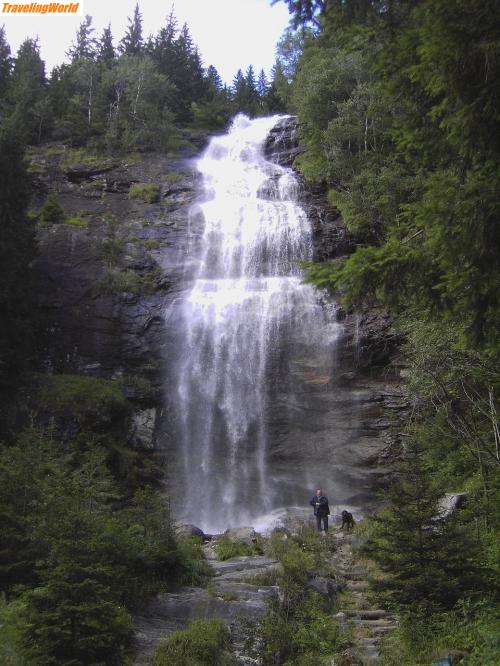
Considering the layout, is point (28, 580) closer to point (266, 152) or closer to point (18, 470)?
point (18, 470)

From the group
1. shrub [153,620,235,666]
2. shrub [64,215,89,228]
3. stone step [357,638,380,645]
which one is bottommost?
stone step [357,638,380,645]

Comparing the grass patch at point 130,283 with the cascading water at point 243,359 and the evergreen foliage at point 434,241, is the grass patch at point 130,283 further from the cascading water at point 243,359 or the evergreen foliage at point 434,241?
the evergreen foliage at point 434,241

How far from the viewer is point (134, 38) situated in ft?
187

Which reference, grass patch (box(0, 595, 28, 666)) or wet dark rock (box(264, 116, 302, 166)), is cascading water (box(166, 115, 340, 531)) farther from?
grass patch (box(0, 595, 28, 666))

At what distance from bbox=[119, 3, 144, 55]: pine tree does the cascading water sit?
113 feet

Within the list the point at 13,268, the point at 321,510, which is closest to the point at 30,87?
the point at 13,268

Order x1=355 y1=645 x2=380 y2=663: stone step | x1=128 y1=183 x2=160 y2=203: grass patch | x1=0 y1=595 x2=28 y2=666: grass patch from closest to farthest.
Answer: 1. x1=0 y1=595 x2=28 y2=666: grass patch
2. x1=355 y1=645 x2=380 y2=663: stone step
3. x1=128 y1=183 x2=160 y2=203: grass patch

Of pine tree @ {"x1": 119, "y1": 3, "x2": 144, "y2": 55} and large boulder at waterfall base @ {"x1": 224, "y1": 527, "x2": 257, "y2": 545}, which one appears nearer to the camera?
large boulder at waterfall base @ {"x1": 224, "y1": 527, "x2": 257, "y2": 545}

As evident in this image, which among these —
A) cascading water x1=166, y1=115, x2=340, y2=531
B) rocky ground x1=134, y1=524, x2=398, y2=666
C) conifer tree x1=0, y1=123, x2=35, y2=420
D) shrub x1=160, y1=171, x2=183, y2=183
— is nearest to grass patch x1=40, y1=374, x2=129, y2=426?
conifer tree x1=0, y1=123, x2=35, y2=420

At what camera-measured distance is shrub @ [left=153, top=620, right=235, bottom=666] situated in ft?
25.9

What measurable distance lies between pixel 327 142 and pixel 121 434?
17.4 metres

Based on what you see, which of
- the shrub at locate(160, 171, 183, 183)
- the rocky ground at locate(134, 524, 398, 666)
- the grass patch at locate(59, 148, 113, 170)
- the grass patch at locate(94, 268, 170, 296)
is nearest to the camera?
the rocky ground at locate(134, 524, 398, 666)

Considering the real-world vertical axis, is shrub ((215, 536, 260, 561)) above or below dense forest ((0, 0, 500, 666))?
below

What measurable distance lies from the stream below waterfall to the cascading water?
0.04 m
